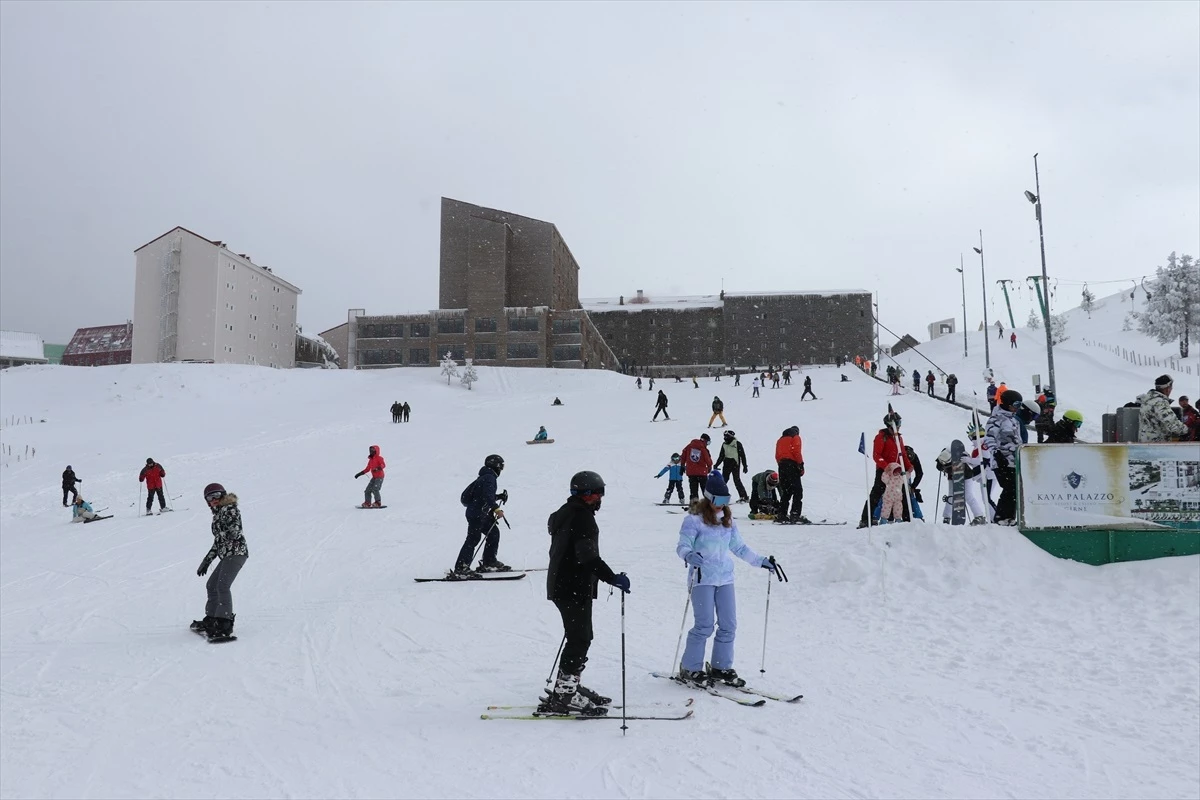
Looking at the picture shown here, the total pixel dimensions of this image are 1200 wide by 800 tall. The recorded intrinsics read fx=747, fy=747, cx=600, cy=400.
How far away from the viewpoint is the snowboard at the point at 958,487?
32.3 feet

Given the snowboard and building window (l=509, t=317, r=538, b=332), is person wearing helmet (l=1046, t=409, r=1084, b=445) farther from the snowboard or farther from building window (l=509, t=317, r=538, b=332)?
building window (l=509, t=317, r=538, b=332)

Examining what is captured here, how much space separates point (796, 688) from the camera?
5.52m

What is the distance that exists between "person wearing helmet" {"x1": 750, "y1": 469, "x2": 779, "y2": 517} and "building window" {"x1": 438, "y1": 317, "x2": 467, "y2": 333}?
58.2 m

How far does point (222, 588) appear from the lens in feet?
24.1

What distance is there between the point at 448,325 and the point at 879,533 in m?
62.9

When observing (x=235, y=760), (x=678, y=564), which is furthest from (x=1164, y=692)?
(x=235, y=760)

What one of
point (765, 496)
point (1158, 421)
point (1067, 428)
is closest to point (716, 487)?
point (1067, 428)

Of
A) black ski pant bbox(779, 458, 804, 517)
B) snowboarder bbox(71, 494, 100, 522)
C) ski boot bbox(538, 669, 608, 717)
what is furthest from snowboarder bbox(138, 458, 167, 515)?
ski boot bbox(538, 669, 608, 717)

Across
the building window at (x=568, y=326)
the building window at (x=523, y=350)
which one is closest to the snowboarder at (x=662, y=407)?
the building window at (x=523, y=350)

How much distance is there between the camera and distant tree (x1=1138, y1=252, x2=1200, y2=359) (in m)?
58.8

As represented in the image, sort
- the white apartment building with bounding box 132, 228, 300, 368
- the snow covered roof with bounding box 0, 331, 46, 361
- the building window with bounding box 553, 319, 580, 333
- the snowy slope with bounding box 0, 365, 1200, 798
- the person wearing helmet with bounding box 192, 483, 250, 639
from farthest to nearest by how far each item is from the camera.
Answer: the snow covered roof with bounding box 0, 331, 46, 361 → the building window with bounding box 553, 319, 580, 333 → the white apartment building with bounding box 132, 228, 300, 368 → the person wearing helmet with bounding box 192, 483, 250, 639 → the snowy slope with bounding box 0, 365, 1200, 798

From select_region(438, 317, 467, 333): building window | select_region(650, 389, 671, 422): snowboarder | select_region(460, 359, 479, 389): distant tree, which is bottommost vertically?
select_region(650, 389, 671, 422): snowboarder

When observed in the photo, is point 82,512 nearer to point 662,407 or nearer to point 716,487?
point 716,487

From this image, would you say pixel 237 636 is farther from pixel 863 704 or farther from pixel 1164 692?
pixel 1164 692
